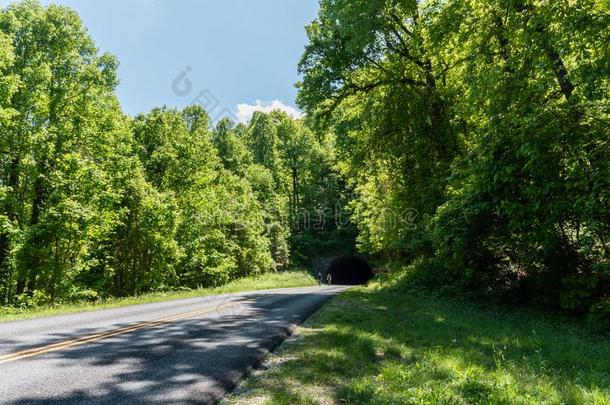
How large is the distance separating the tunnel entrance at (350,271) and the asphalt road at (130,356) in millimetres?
48886

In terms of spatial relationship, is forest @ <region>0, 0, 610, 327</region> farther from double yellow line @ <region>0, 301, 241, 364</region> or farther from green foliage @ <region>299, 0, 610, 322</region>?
double yellow line @ <region>0, 301, 241, 364</region>

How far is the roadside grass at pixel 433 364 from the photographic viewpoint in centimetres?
486

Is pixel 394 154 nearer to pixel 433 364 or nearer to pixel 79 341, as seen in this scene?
pixel 433 364

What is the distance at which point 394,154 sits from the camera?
781 inches

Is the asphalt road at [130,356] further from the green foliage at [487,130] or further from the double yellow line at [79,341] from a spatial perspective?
the green foliage at [487,130]

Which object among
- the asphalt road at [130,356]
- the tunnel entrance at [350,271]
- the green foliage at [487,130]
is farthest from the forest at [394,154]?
the tunnel entrance at [350,271]

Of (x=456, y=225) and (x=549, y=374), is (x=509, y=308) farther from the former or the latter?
(x=549, y=374)

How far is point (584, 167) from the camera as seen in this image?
10.2 metres

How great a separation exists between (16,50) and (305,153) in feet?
157

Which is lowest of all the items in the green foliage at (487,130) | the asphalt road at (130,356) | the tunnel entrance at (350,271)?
the tunnel entrance at (350,271)

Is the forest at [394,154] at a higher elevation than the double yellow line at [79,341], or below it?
higher

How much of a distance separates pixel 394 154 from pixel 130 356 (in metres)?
16.1

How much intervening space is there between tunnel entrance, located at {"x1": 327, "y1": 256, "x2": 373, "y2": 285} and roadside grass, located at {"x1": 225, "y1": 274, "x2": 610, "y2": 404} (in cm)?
4836

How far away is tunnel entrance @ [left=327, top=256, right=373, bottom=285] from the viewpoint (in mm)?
59162
